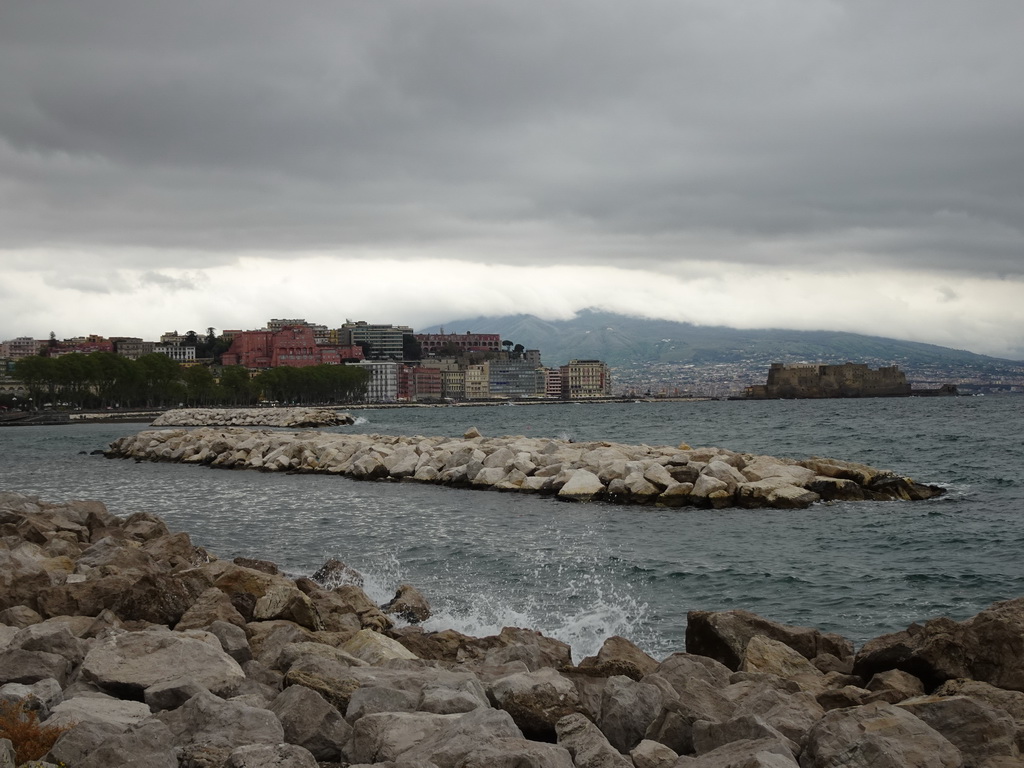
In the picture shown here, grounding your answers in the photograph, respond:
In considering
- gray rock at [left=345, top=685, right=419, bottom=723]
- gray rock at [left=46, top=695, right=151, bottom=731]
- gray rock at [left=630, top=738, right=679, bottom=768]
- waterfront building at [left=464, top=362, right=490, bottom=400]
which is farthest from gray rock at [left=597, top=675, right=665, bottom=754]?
waterfront building at [left=464, top=362, right=490, bottom=400]

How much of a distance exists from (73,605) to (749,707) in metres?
6.61

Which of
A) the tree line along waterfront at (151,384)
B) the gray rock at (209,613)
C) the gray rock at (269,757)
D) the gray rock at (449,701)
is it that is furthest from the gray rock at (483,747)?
the tree line along waterfront at (151,384)

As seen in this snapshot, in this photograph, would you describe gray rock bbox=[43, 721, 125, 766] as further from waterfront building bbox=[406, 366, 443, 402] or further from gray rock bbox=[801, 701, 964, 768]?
waterfront building bbox=[406, 366, 443, 402]

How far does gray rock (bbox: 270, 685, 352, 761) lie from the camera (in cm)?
587

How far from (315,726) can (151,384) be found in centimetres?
11922

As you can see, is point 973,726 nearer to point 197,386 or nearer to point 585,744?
point 585,744

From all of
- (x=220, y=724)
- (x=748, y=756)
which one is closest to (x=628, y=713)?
(x=748, y=756)

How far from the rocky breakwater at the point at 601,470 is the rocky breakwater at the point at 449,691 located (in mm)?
13003

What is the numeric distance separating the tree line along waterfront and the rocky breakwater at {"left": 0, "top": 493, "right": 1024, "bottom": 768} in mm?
109833

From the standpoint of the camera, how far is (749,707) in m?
6.38

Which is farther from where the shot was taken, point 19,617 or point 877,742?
point 19,617

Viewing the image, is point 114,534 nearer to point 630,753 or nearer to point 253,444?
point 630,753

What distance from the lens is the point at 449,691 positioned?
20.9 feet

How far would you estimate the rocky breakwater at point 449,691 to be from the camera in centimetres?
542
